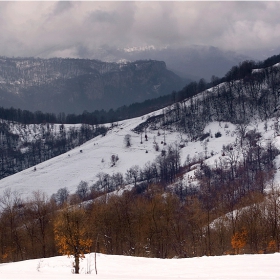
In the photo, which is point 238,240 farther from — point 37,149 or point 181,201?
point 37,149

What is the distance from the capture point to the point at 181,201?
84062mm

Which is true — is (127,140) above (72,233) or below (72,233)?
above

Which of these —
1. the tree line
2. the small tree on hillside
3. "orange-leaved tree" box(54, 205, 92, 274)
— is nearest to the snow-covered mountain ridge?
the small tree on hillside

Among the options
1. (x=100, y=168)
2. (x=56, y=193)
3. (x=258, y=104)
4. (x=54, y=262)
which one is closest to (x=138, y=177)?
(x=100, y=168)

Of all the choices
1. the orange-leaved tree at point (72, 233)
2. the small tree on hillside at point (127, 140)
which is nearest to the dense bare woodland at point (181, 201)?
the orange-leaved tree at point (72, 233)

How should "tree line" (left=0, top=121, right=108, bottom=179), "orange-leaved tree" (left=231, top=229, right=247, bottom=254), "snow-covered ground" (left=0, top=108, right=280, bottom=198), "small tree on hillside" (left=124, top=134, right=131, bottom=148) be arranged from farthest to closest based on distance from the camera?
"tree line" (left=0, top=121, right=108, bottom=179), "small tree on hillside" (left=124, top=134, right=131, bottom=148), "snow-covered ground" (left=0, top=108, right=280, bottom=198), "orange-leaved tree" (left=231, top=229, right=247, bottom=254)

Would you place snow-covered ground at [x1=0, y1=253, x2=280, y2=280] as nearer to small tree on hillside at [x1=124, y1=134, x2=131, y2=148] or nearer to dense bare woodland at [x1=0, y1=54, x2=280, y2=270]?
dense bare woodland at [x1=0, y1=54, x2=280, y2=270]

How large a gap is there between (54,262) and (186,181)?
7301 cm

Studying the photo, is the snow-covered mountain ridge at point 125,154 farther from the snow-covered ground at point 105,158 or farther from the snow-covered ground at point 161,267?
the snow-covered ground at point 161,267

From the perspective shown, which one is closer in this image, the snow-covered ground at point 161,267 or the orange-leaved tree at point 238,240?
the snow-covered ground at point 161,267

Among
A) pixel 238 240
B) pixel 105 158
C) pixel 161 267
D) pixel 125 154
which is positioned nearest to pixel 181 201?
pixel 238 240

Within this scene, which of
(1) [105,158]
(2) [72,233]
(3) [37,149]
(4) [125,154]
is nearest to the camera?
(2) [72,233]

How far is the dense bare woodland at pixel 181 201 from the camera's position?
4391 centimetres

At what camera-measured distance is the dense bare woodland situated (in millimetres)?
43906
